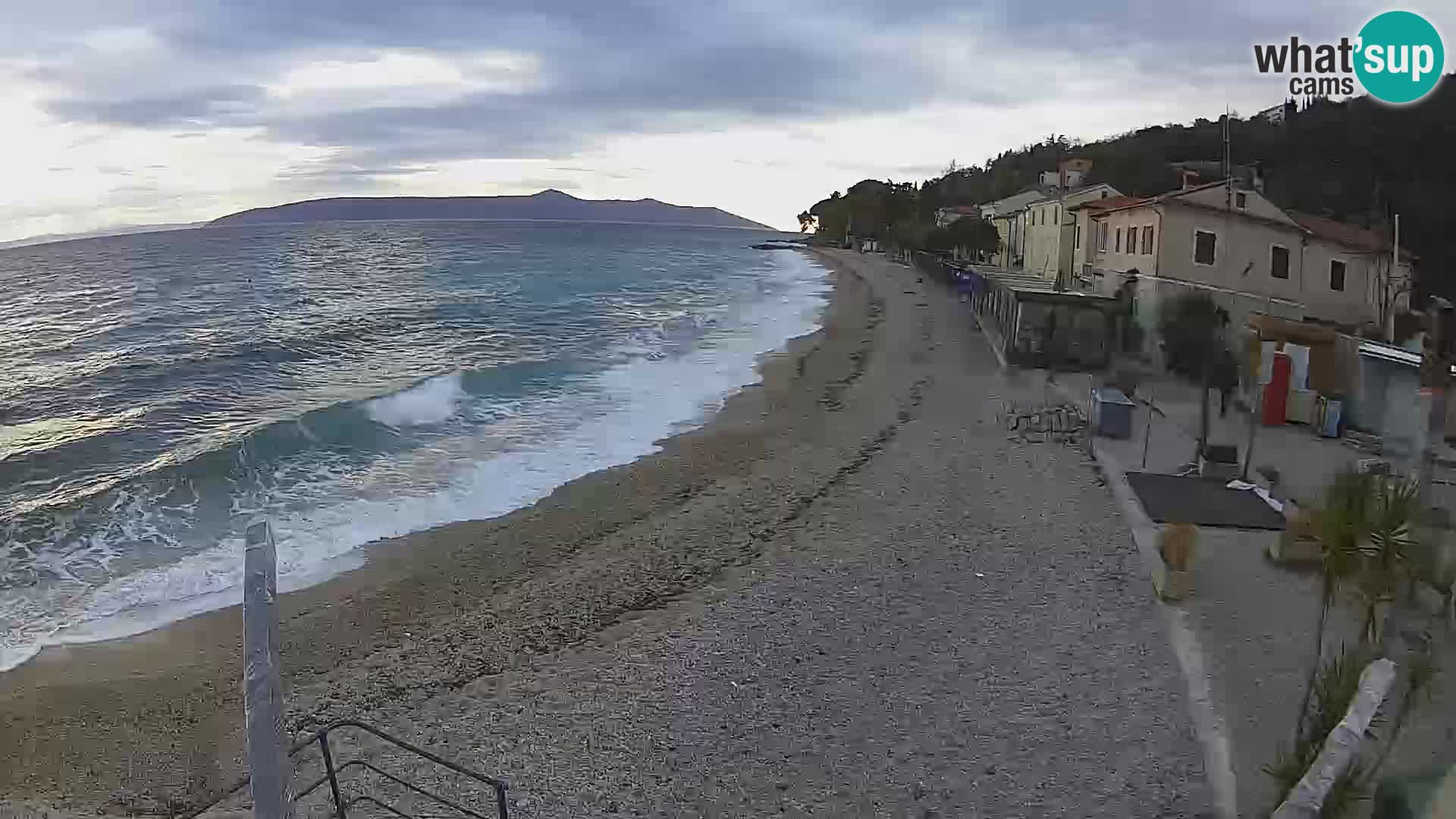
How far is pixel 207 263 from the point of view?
84125 mm

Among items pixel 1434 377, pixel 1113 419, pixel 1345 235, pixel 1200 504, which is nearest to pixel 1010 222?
pixel 1345 235

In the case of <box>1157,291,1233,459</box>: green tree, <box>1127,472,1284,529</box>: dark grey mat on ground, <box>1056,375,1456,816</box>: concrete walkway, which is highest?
<box>1157,291,1233,459</box>: green tree

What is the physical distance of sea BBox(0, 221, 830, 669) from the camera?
13.0 meters

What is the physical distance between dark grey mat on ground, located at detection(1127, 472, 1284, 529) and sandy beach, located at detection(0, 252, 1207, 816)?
2.02 ft

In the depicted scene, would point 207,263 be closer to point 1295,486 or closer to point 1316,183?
point 1316,183

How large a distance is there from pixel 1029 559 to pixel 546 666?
18.2 feet

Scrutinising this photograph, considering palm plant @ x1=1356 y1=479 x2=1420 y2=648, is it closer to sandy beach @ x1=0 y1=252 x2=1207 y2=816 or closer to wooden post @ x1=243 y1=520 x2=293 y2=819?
sandy beach @ x1=0 y1=252 x2=1207 y2=816

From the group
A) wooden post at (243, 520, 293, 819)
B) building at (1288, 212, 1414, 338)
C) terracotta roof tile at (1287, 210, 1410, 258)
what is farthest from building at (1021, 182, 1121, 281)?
wooden post at (243, 520, 293, 819)

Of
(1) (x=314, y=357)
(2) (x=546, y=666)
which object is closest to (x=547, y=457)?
(2) (x=546, y=666)

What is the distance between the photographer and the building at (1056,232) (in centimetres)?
3578

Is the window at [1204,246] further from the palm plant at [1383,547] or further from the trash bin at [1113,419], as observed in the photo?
the palm plant at [1383,547]

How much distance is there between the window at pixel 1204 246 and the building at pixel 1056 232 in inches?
369

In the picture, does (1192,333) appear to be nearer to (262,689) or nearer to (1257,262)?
(1257,262)

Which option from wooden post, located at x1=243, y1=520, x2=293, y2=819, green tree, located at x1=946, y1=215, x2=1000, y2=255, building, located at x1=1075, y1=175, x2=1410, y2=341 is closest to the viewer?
wooden post, located at x1=243, y1=520, x2=293, y2=819
